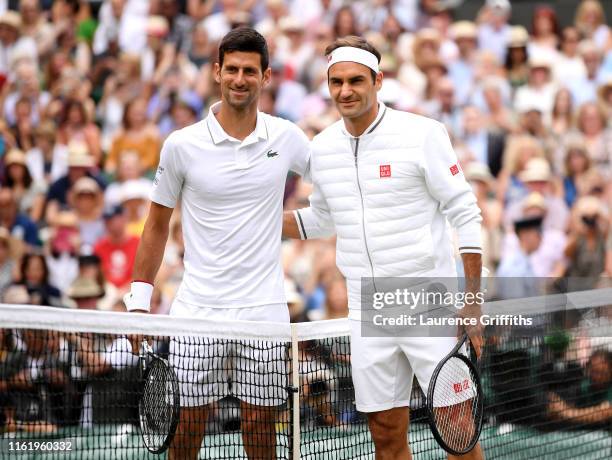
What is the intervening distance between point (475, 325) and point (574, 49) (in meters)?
7.83

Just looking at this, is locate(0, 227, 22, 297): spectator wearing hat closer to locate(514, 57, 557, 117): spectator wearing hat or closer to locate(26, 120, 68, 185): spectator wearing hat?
locate(26, 120, 68, 185): spectator wearing hat

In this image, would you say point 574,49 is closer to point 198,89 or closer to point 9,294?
point 198,89

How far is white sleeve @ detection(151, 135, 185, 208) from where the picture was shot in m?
6.19

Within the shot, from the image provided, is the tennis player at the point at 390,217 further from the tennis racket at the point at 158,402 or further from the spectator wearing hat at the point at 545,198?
the spectator wearing hat at the point at 545,198

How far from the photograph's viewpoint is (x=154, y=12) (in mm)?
14773

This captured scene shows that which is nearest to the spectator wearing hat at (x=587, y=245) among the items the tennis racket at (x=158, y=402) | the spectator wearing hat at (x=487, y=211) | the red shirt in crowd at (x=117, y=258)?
the spectator wearing hat at (x=487, y=211)

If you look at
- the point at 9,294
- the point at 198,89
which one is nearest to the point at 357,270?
the point at 9,294

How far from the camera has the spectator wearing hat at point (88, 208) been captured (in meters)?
11.5

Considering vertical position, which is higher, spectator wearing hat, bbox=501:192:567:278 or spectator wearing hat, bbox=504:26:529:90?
spectator wearing hat, bbox=504:26:529:90

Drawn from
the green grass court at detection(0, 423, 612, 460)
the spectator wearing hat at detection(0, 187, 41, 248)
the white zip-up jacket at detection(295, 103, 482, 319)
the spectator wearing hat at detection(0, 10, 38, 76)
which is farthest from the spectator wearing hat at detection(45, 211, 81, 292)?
the white zip-up jacket at detection(295, 103, 482, 319)

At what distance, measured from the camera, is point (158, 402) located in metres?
5.89

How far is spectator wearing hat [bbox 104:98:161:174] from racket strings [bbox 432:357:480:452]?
268 inches

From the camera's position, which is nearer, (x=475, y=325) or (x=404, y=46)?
(x=475, y=325)

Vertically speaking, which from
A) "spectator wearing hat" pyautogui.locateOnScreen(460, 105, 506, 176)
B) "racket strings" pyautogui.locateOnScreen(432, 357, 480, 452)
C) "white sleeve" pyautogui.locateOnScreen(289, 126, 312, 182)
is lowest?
"racket strings" pyautogui.locateOnScreen(432, 357, 480, 452)
